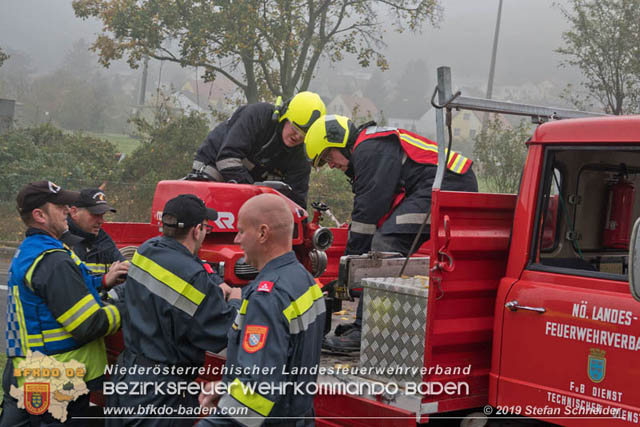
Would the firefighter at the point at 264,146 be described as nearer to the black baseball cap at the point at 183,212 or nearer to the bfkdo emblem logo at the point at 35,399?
the black baseball cap at the point at 183,212

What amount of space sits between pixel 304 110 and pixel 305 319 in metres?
3.51

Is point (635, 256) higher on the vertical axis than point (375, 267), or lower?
higher

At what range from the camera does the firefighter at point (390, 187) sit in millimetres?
4461

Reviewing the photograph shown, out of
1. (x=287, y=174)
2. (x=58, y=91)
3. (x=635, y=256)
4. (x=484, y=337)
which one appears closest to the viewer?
(x=635, y=256)

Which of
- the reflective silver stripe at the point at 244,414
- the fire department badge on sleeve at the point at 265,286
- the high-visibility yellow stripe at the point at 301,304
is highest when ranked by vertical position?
the fire department badge on sleeve at the point at 265,286

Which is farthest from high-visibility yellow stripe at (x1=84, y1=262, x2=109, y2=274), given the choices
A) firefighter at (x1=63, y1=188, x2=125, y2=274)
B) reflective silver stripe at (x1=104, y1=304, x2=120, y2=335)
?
reflective silver stripe at (x1=104, y1=304, x2=120, y2=335)

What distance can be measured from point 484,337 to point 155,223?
10.3ft

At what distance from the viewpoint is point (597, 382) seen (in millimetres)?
3033

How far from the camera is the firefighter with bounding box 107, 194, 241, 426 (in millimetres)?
3467

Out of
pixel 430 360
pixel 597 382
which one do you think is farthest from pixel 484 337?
pixel 597 382

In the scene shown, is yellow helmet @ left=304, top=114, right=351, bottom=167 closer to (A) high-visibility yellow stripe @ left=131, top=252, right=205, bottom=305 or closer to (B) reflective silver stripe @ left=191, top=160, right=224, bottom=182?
(B) reflective silver stripe @ left=191, top=160, right=224, bottom=182

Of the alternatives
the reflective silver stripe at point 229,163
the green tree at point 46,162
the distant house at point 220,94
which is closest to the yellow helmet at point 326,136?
the reflective silver stripe at point 229,163

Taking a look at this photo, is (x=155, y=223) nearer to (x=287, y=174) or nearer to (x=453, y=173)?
(x=287, y=174)

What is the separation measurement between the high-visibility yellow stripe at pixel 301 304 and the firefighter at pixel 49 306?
5.20ft
